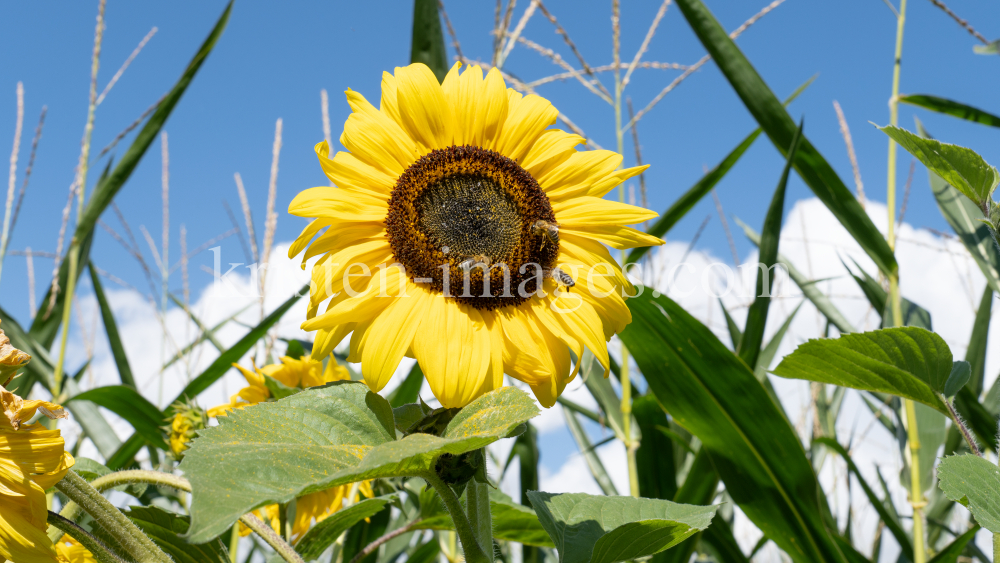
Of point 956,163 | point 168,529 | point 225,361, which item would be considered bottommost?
point 168,529

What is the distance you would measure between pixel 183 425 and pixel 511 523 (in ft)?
1.91

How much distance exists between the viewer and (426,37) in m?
1.39

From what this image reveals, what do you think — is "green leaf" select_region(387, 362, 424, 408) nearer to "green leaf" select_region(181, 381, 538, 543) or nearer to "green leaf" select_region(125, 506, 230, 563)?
"green leaf" select_region(125, 506, 230, 563)

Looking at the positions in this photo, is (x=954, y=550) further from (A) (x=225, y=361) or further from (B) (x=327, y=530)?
(A) (x=225, y=361)

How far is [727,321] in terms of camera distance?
160cm

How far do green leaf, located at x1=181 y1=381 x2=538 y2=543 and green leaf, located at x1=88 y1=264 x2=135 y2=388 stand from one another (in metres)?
1.37

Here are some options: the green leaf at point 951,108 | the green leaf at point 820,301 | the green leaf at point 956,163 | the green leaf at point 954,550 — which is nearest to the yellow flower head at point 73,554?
the green leaf at point 956,163

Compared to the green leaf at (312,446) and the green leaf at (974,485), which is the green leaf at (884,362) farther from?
the green leaf at (312,446)

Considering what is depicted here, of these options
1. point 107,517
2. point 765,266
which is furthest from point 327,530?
point 765,266

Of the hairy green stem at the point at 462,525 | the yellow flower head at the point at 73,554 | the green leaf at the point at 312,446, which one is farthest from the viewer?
the yellow flower head at the point at 73,554

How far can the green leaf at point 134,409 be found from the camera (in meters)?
1.15

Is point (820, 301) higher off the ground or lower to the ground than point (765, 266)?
lower

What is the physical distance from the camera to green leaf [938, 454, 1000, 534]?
538mm

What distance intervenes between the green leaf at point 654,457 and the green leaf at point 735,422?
Answer: 0.24m
